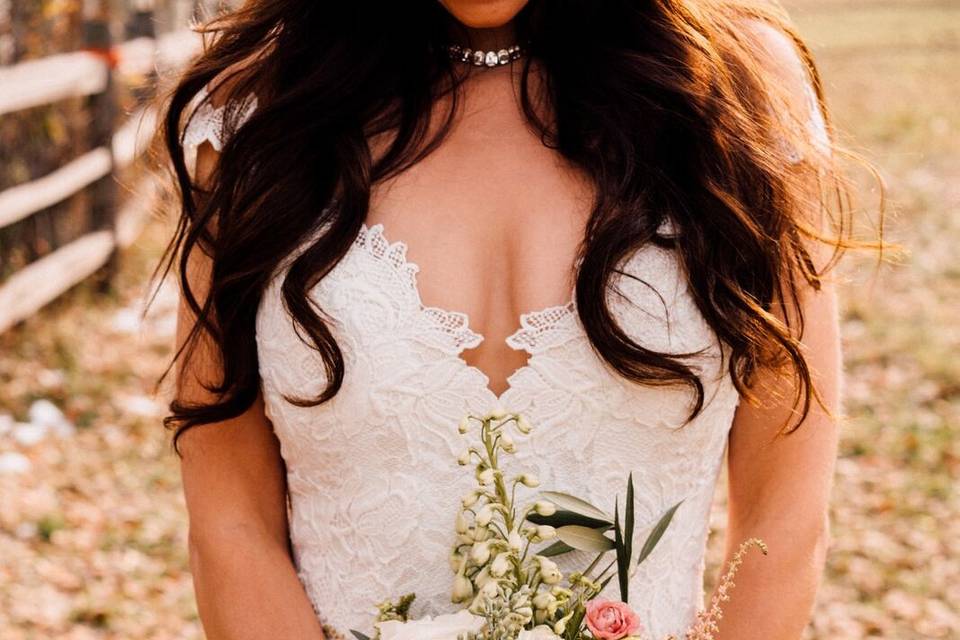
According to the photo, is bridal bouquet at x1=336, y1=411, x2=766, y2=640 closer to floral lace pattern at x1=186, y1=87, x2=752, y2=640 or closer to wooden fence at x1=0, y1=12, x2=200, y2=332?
floral lace pattern at x1=186, y1=87, x2=752, y2=640

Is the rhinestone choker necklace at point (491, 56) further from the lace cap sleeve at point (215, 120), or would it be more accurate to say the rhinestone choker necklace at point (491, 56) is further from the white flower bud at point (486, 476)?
the white flower bud at point (486, 476)

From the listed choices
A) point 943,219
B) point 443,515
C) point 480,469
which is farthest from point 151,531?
point 943,219

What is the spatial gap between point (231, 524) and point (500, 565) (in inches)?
26.2

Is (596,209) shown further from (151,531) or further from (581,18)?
(151,531)

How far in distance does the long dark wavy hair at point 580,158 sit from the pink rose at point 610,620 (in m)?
0.42

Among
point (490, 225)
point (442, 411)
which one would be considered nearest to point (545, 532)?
point (442, 411)

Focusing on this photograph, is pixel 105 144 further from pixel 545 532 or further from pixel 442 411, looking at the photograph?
pixel 545 532

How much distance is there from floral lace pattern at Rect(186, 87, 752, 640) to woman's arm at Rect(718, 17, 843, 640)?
0.06 metres

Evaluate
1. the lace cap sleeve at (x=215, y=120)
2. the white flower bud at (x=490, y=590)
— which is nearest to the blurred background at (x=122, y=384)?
the lace cap sleeve at (x=215, y=120)

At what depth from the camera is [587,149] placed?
1.80 m

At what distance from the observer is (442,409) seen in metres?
1.72

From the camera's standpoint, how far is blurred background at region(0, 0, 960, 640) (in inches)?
170

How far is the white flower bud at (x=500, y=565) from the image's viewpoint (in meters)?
1.32

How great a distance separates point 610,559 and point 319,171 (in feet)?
2.31
